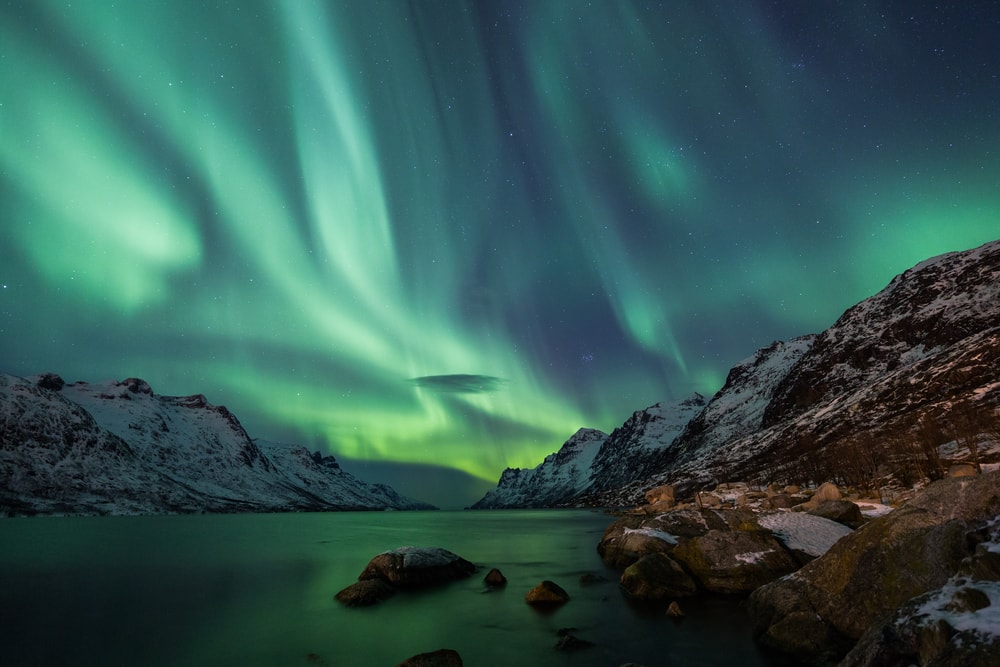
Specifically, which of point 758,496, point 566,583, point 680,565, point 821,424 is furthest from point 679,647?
point 821,424

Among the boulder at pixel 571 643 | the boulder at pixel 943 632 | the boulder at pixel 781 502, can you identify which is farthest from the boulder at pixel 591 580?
the boulder at pixel 781 502

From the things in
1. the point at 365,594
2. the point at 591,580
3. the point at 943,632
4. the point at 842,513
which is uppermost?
the point at 842,513

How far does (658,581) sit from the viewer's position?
23.2 meters

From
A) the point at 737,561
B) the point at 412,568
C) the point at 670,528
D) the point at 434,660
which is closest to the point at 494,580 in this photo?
the point at 412,568

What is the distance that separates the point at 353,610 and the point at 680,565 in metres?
16.4

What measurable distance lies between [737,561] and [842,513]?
9.88 meters

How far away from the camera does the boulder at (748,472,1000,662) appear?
1305cm

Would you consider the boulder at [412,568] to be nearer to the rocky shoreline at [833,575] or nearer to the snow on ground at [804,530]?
the rocky shoreline at [833,575]

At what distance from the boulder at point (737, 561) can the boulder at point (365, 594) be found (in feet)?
51.3

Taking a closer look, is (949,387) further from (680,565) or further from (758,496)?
(680,565)

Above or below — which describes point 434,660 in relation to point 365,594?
below

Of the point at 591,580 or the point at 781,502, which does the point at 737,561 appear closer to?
the point at 591,580

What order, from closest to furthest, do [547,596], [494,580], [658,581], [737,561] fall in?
[737,561] → [658,581] → [547,596] → [494,580]

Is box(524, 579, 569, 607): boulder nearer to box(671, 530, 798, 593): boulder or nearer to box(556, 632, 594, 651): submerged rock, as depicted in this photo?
box(556, 632, 594, 651): submerged rock
